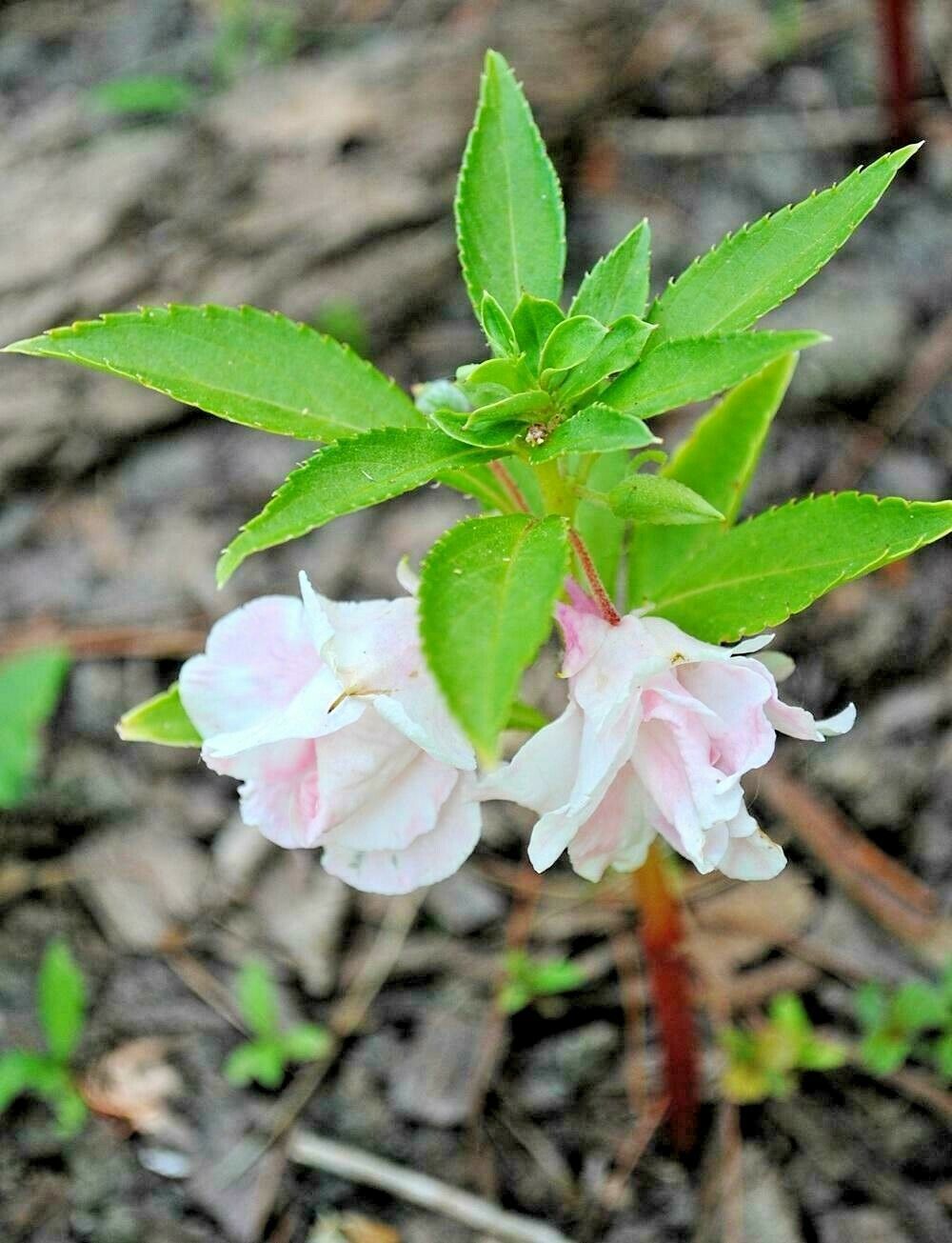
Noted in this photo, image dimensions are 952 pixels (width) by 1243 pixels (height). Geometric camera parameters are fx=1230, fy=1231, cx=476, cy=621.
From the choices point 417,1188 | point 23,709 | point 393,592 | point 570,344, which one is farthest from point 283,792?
point 393,592

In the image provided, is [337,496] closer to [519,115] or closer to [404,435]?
[404,435]

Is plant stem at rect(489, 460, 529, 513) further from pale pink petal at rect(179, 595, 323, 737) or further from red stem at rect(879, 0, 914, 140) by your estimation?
red stem at rect(879, 0, 914, 140)

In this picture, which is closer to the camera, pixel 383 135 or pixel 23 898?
pixel 23 898

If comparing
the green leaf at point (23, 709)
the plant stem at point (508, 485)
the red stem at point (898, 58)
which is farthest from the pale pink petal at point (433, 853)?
the red stem at point (898, 58)

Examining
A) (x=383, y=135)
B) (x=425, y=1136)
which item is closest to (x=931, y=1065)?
(x=425, y=1136)

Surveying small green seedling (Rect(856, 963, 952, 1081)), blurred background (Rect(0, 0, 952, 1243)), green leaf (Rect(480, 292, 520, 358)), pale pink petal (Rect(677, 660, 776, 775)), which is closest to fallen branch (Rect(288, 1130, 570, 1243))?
blurred background (Rect(0, 0, 952, 1243))

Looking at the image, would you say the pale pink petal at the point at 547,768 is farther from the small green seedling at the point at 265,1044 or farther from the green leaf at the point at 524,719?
the small green seedling at the point at 265,1044
